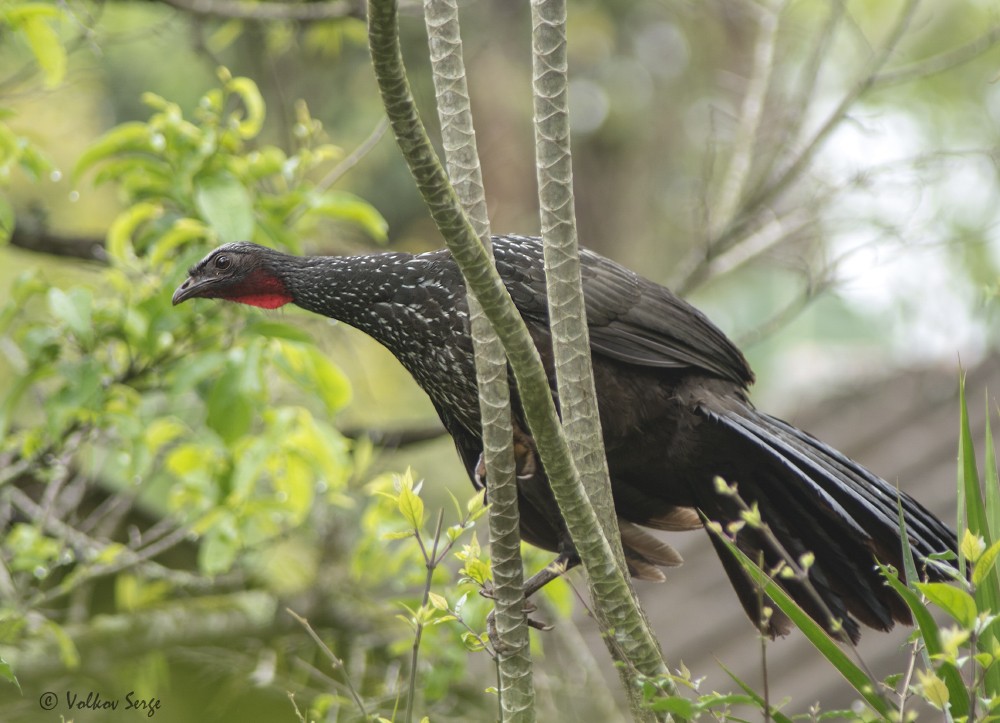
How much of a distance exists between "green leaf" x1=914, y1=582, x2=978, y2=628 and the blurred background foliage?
94 cm

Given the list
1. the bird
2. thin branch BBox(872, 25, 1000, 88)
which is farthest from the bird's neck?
thin branch BBox(872, 25, 1000, 88)

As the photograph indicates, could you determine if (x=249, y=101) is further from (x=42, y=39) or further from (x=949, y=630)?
(x=949, y=630)

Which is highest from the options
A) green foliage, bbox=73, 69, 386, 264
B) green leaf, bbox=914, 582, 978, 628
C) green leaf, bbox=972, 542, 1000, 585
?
green foliage, bbox=73, 69, 386, 264

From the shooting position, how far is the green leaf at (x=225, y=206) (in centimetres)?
303

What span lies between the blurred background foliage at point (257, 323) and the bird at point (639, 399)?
0.18 m

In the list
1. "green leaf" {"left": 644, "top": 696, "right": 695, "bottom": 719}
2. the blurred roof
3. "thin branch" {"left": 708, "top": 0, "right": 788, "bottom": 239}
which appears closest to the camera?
"green leaf" {"left": 644, "top": 696, "right": 695, "bottom": 719}

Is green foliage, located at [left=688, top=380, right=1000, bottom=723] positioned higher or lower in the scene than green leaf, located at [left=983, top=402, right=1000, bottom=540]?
lower

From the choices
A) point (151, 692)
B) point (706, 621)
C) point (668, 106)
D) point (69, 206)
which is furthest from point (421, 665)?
point (668, 106)

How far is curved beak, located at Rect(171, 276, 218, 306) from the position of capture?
3092 mm

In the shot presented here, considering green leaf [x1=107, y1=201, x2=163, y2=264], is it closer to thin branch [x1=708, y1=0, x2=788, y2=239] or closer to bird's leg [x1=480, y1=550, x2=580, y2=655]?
bird's leg [x1=480, y1=550, x2=580, y2=655]

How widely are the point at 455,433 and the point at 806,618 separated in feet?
5.10

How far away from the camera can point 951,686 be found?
183 cm

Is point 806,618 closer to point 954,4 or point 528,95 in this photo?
point 528,95

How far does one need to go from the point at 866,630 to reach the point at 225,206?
12.2 feet
